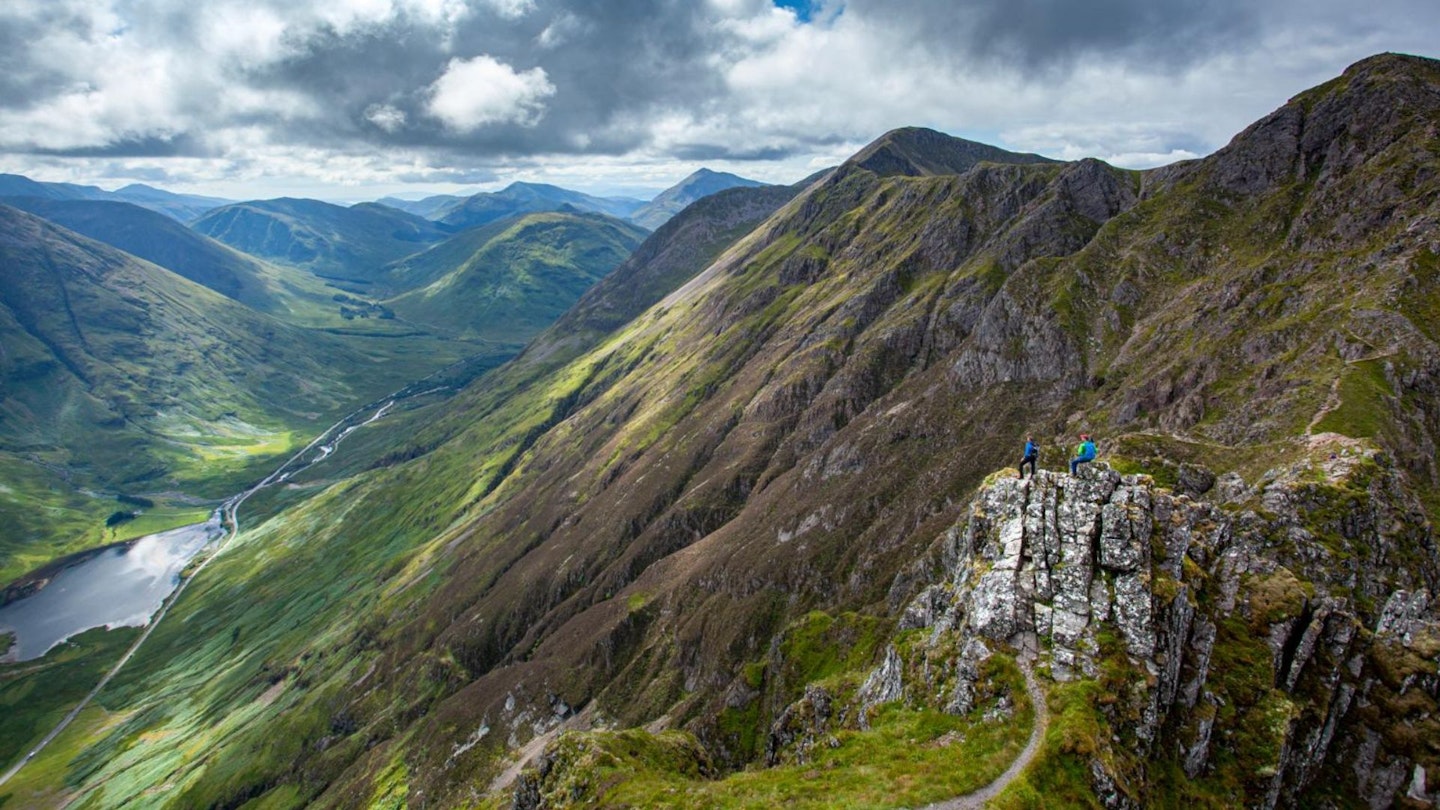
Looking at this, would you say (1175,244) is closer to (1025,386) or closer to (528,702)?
(1025,386)

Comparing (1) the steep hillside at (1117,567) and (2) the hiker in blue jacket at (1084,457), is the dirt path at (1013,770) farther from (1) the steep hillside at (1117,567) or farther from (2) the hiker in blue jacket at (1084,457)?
(2) the hiker in blue jacket at (1084,457)

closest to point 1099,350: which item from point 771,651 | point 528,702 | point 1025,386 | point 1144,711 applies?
point 1025,386

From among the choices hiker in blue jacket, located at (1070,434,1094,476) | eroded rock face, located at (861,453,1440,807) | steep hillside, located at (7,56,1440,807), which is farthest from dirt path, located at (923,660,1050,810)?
hiker in blue jacket, located at (1070,434,1094,476)

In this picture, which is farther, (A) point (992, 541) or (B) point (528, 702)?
(B) point (528, 702)

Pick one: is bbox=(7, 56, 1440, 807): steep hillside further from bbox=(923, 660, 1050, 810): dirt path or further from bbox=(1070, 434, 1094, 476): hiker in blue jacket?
bbox=(1070, 434, 1094, 476): hiker in blue jacket

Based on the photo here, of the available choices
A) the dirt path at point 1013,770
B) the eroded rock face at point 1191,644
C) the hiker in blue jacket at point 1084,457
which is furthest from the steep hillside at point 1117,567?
the hiker in blue jacket at point 1084,457

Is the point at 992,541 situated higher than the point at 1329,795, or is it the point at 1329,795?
the point at 992,541
